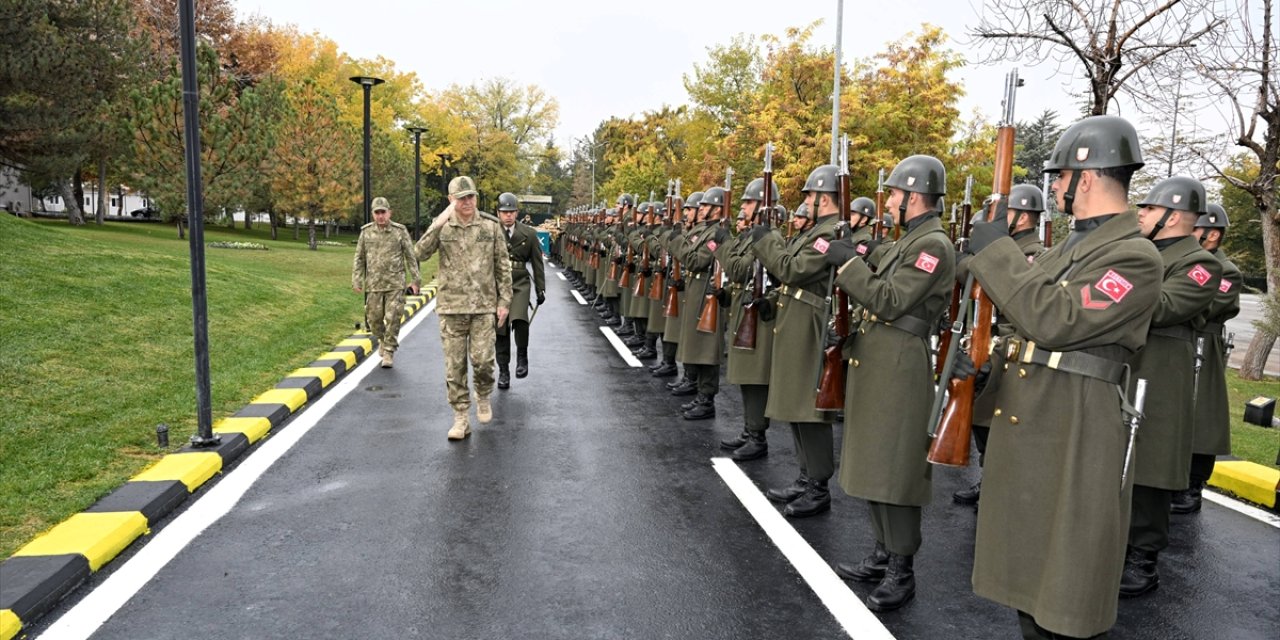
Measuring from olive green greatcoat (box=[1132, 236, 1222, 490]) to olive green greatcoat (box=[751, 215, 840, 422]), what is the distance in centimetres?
170

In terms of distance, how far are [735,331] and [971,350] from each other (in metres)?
3.14

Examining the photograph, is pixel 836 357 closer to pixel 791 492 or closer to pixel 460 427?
pixel 791 492

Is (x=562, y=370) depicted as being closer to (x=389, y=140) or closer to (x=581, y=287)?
(x=581, y=287)

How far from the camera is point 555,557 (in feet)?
14.5

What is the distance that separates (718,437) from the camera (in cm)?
716

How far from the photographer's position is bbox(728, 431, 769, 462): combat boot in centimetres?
642

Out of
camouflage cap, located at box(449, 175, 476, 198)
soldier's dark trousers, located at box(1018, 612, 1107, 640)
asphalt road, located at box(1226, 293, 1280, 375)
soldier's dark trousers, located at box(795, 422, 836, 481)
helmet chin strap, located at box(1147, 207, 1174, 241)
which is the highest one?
camouflage cap, located at box(449, 175, 476, 198)

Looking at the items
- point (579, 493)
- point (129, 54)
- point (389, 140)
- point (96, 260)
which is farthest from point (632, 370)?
point (389, 140)

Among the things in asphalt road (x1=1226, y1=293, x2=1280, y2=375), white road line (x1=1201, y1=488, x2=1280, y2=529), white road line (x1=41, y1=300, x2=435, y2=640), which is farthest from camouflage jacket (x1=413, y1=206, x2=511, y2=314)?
asphalt road (x1=1226, y1=293, x2=1280, y2=375)

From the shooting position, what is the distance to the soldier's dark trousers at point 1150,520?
14.3 ft

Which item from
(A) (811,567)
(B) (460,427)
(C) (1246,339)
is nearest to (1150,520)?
(A) (811,567)

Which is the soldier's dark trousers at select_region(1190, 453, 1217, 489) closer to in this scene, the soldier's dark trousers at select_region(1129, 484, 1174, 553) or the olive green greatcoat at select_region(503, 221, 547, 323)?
the soldier's dark trousers at select_region(1129, 484, 1174, 553)

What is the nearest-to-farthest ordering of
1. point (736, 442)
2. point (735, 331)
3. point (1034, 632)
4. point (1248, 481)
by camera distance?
point (1034, 632), point (1248, 481), point (735, 331), point (736, 442)

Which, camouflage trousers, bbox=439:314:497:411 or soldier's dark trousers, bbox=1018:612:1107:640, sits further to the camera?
camouflage trousers, bbox=439:314:497:411
